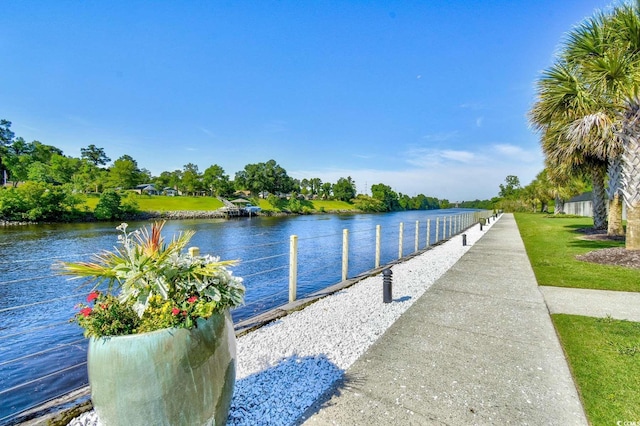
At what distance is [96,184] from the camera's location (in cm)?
6400

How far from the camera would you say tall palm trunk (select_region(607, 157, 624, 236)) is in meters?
12.7

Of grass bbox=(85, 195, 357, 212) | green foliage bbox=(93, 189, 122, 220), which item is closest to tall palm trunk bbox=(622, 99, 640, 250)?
green foliage bbox=(93, 189, 122, 220)

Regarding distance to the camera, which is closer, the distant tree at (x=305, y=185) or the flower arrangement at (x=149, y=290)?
the flower arrangement at (x=149, y=290)

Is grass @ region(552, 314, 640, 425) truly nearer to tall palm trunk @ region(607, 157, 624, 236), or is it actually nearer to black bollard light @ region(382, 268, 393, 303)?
black bollard light @ region(382, 268, 393, 303)

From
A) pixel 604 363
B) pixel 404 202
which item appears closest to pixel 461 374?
pixel 604 363

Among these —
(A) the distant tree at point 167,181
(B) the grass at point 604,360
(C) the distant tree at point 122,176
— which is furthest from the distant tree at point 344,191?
(B) the grass at point 604,360

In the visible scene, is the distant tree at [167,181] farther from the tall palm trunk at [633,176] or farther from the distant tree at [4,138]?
the tall palm trunk at [633,176]

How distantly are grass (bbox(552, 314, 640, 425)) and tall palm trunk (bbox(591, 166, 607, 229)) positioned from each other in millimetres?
16086

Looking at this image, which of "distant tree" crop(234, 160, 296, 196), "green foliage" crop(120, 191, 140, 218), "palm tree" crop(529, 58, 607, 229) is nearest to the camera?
"palm tree" crop(529, 58, 607, 229)

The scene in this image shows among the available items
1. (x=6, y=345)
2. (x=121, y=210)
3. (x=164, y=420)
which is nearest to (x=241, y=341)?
(x=164, y=420)

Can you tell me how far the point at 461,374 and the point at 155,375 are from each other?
103 inches

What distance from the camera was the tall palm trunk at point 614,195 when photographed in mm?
12664

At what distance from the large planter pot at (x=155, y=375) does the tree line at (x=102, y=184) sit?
4613 centimetres

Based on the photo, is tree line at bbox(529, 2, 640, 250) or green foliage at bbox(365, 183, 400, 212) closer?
tree line at bbox(529, 2, 640, 250)
